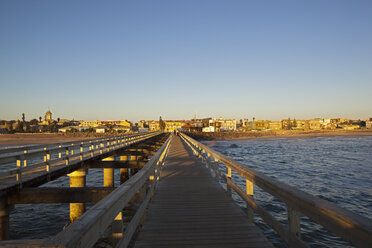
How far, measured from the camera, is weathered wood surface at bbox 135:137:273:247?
375 centimetres

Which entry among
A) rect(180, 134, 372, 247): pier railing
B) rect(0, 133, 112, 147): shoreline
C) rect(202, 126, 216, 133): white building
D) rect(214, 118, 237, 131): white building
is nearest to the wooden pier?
rect(180, 134, 372, 247): pier railing

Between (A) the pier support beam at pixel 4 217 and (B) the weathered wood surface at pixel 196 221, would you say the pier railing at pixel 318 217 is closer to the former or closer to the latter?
(B) the weathered wood surface at pixel 196 221

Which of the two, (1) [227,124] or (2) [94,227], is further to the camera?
(1) [227,124]

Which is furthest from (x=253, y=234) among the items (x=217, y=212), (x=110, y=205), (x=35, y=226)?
(x=35, y=226)

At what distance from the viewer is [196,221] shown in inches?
182

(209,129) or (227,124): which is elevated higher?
(227,124)

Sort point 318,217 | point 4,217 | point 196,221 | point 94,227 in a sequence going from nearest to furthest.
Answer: point 94,227 < point 318,217 < point 196,221 < point 4,217

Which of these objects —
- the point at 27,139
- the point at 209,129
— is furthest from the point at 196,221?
the point at 209,129

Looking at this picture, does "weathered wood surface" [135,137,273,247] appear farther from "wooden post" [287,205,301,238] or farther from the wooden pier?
"wooden post" [287,205,301,238]

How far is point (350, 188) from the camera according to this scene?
50.7ft

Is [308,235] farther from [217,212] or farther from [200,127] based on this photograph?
[200,127]

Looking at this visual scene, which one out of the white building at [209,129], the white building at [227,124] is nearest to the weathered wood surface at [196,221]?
the white building at [209,129]

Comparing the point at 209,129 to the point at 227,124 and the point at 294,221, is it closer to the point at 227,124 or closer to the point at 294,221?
the point at 227,124

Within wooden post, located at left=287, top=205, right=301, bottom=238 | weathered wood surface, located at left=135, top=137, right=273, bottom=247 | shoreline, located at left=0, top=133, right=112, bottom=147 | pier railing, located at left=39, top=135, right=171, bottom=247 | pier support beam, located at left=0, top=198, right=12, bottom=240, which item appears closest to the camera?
pier railing, located at left=39, top=135, right=171, bottom=247
